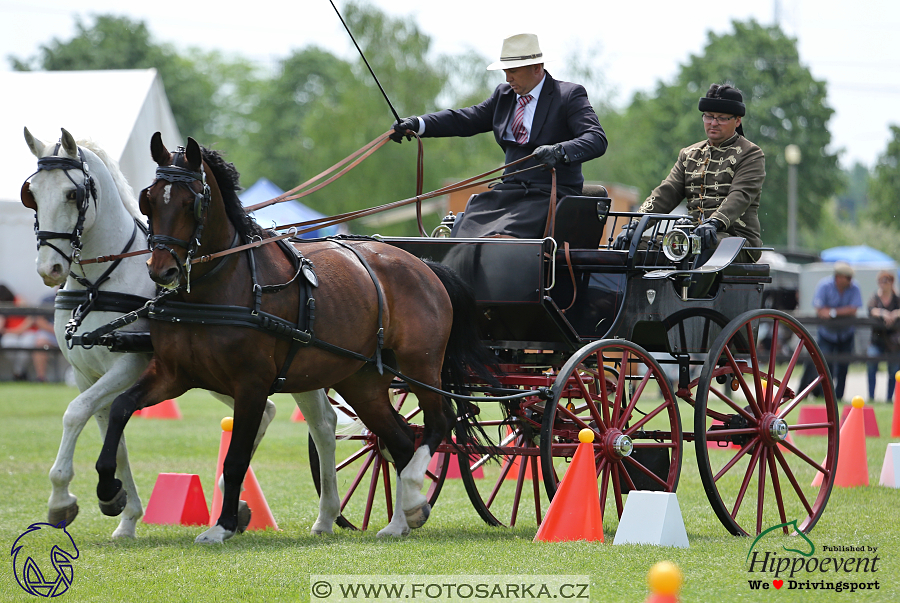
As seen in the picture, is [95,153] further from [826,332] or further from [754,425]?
[826,332]

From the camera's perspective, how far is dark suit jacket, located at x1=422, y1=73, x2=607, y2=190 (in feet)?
19.3

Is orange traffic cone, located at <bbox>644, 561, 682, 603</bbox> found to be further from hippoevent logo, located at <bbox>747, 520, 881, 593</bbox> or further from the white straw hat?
the white straw hat

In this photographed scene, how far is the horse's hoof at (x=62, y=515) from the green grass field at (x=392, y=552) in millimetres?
178

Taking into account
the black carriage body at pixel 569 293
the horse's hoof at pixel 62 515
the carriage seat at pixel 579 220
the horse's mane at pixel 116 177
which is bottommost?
the horse's hoof at pixel 62 515

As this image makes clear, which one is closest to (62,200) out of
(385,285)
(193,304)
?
(193,304)

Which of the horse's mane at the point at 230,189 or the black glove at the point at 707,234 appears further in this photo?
the black glove at the point at 707,234

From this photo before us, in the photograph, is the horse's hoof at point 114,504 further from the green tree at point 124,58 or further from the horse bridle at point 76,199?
Result: the green tree at point 124,58

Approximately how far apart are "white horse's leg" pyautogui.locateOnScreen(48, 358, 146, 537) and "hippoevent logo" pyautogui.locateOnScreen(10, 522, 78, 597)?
95 millimetres

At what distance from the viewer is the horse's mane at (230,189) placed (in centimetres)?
511

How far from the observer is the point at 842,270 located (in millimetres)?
15016

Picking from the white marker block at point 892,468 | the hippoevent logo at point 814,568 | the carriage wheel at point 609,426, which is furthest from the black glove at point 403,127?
the white marker block at point 892,468

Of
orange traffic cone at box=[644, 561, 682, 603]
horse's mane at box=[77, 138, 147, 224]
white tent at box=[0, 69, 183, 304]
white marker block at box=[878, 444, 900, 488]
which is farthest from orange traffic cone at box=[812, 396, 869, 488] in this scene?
white tent at box=[0, 69, 183, 304]

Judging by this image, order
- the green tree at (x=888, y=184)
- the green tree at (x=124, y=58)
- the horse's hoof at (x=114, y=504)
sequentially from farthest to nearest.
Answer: the green tree at (x=124, y=58) < the green tree at (x=888, y=184) < the horse's hoof at (x=114, y=504)

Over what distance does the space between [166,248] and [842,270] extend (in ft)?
41.0
